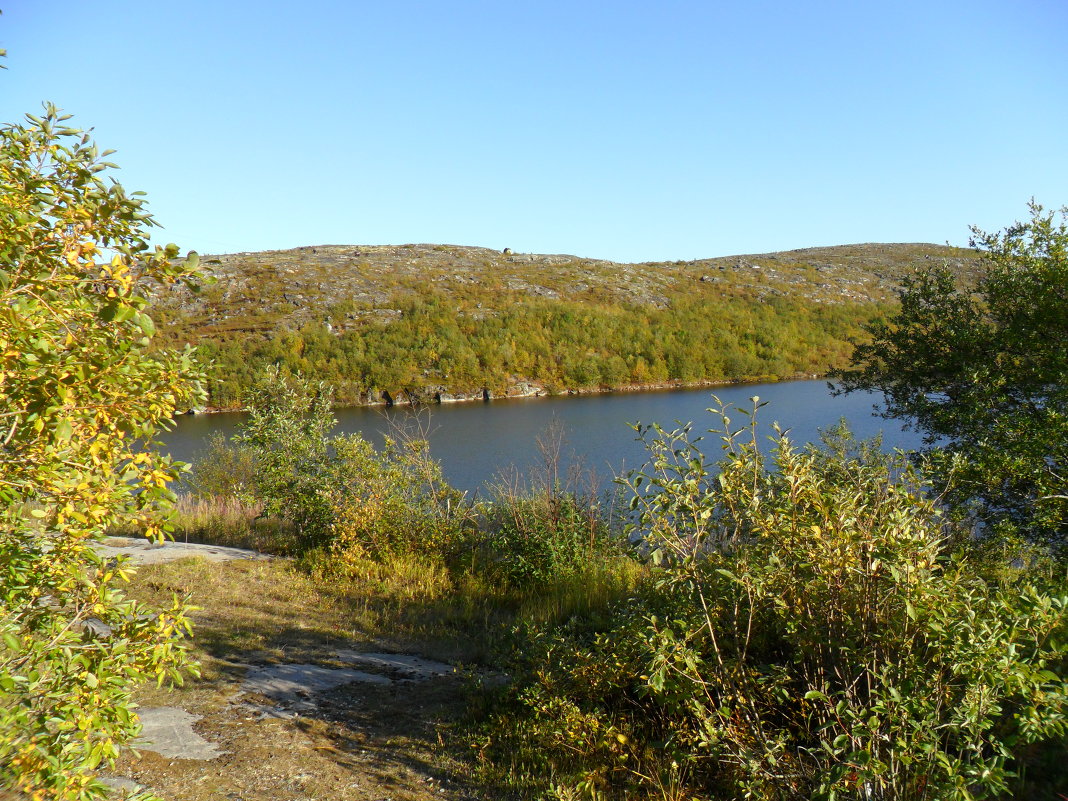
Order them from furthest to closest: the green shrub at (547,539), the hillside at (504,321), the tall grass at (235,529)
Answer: the hillside at (504,321) → the tall grass at (235,529) → the green shrub at (547,539)

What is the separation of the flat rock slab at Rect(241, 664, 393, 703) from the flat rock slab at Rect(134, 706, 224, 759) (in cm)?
64

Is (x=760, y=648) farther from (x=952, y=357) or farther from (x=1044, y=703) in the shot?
(x=952, y=357)

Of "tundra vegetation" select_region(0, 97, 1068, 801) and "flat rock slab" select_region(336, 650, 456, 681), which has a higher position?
"tundra vegetation" select_region(0, 97, 1068, 801)

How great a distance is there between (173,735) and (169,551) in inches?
255

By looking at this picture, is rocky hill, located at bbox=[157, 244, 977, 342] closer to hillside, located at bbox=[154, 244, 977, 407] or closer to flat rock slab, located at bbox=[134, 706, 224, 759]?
hillside, located at bbox=[154, 244, 977, 407]

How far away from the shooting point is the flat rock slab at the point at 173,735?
4.40 m

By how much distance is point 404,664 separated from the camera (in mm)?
6484

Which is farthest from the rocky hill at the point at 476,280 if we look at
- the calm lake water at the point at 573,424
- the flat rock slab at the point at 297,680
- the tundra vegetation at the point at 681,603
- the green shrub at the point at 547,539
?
the tundra vegetation at the point at 681,603

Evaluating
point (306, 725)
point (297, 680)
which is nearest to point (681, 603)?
point (306, 725)

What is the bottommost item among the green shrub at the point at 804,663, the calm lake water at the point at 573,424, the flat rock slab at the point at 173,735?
the calm lake water at the point at 573,424

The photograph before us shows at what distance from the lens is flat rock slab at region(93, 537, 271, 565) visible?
9906 mm

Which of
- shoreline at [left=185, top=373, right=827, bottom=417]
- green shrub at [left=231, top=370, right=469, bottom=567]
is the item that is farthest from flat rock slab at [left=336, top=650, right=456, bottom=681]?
shoreline at [left=185, top=373, right=827, bottom=417]

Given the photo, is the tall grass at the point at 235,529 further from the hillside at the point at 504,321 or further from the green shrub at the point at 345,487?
the hillside at the point at 504,321

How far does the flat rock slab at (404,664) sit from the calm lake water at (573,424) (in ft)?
25.1
